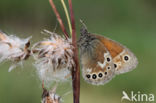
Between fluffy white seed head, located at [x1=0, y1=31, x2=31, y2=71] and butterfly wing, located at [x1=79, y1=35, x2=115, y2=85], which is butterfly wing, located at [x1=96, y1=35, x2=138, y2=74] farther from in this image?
fluffy white seed head, located at [x1=0, y1=31, x2=31, y2=71]

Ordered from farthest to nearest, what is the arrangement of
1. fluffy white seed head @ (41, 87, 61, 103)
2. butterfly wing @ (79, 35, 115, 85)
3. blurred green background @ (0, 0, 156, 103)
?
blurred green background @ (0, 0, 156, 103) → butterfly wing @ (79, 35, 115, 85) → fluffy white seed head @ (41, 87, 61, 103)

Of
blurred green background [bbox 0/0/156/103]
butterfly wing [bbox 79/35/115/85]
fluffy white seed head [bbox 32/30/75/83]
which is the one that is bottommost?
fluffy white seed head [bbox 32/30/75/83]

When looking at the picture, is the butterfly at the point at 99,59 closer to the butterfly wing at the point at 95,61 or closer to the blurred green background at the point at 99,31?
the butterfly wing at the point at 95,61

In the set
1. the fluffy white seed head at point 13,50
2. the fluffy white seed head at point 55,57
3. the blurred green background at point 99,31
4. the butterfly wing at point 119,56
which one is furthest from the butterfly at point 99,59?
the blurred green background at point 99,31

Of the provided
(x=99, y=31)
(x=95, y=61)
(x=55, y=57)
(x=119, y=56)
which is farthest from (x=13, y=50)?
(x=99, y=31)

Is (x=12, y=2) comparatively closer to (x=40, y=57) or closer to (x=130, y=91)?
(x=130, y=91)

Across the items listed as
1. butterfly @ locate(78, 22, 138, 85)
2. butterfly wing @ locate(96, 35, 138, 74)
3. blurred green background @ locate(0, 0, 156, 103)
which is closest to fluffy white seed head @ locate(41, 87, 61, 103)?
butterfly @ locate(78, 22, 138, 85)
